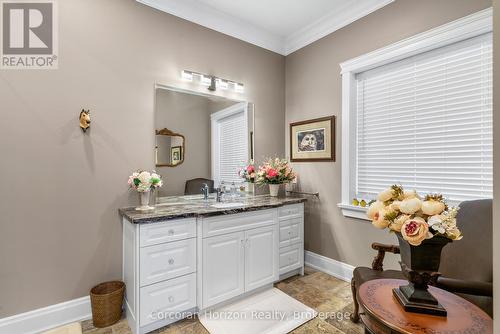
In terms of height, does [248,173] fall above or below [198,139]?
below

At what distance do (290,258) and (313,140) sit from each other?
149 cm

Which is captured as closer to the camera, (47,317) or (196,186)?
(47,317)

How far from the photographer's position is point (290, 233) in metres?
2.83

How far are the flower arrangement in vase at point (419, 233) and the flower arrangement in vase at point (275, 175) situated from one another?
5.98ft

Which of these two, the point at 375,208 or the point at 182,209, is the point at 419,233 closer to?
the point at 375,208

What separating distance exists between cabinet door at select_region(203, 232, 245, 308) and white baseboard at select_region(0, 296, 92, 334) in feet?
3.45

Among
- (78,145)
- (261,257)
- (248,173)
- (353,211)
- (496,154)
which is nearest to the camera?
(496,154)

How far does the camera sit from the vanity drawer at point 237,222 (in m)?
2.17

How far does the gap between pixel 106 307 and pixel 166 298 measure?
50 cm

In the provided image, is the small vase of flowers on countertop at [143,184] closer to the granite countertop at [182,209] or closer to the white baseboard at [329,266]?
the granite countertop at [182,209]

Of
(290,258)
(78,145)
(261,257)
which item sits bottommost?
(290,258)

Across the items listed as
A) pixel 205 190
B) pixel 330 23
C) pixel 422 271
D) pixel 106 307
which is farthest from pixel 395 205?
pixel 330 23

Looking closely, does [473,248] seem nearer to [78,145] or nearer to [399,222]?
[399,222]

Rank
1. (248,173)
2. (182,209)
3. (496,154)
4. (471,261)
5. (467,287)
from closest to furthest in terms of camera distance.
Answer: (496,154)
(467,287)
(471,261)
(182,209)
(248,173)
